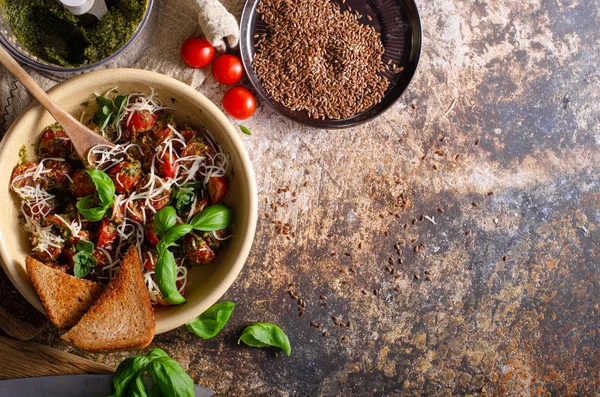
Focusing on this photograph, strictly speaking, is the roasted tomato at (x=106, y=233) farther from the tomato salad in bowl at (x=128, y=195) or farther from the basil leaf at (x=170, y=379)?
the basil leaf at (x=170, y=379)

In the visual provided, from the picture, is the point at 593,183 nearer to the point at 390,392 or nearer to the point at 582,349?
the point at 582,349

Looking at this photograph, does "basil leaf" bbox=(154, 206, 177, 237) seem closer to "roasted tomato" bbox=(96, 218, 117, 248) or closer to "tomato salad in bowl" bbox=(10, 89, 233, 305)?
"tomato salad in bowl" bbox=(10, 89, 233, 305)

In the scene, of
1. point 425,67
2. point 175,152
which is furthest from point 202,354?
point 425,67

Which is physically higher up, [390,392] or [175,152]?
[175,152]

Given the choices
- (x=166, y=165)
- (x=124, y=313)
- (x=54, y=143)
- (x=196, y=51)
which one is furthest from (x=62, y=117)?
(x=124, y=313)

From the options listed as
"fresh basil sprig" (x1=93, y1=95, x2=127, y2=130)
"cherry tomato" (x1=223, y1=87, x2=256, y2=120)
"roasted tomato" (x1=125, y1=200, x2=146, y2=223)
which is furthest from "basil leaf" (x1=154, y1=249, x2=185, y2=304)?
"cherry tomato" (x1=223, y1=87, x2=256, y2=120)

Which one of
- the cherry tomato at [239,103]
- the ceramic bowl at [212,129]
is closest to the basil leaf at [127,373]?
the ceramic bowl at [212,129]

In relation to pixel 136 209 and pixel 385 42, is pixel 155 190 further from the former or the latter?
pixel 385 42
